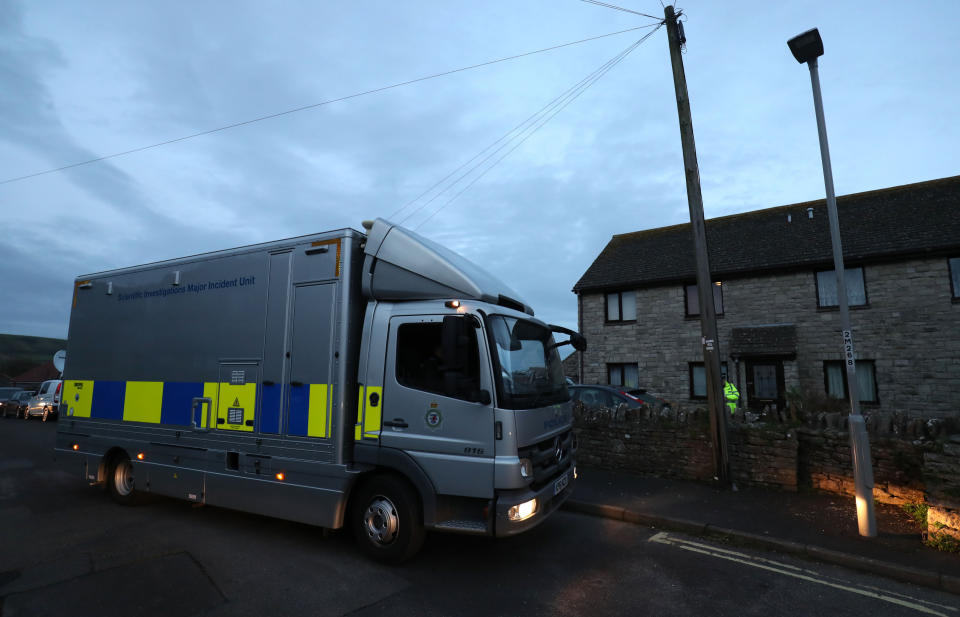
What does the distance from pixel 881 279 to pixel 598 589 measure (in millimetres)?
17051

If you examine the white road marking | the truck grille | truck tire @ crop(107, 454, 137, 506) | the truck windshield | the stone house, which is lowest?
the white road marking

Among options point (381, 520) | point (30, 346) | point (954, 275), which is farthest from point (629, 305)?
point (30, 346)

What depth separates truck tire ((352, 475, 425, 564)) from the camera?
4.64 metres

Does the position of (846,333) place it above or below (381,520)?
above

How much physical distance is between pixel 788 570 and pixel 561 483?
235 centimetres

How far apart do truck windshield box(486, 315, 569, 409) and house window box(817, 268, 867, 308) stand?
15143mm

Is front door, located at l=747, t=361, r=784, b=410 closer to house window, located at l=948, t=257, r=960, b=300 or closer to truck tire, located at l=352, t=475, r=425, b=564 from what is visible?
house window, located at l=948, t=257, r=960, b=300

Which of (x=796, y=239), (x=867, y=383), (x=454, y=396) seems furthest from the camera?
(x=796, y=239)

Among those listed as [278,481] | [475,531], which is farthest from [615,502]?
[278,481]

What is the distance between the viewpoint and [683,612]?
3.94 m

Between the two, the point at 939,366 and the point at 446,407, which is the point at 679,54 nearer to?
the point at 446,407

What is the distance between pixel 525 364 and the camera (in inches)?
200

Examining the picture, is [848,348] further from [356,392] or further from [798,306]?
[798,306]

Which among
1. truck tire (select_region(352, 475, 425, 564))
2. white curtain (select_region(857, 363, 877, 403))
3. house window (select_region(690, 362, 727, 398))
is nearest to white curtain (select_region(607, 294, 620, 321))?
house window (select_region(690, 362, 727, 398))
